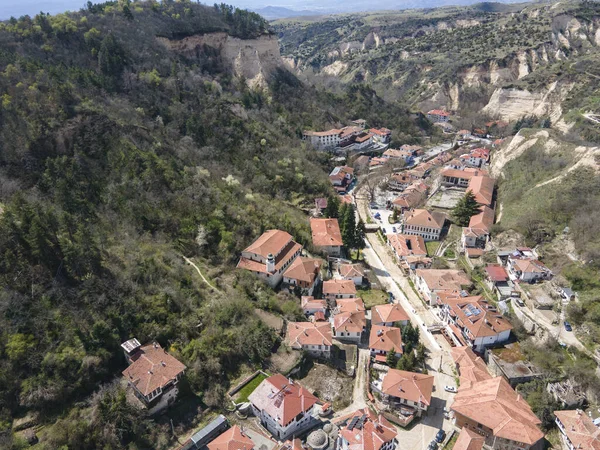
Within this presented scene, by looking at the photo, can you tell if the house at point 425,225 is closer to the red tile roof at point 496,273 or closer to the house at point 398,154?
the red tile roof at point 496,273

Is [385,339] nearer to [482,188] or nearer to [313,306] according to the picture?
[313,306]

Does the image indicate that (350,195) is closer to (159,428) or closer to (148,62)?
(148,62)

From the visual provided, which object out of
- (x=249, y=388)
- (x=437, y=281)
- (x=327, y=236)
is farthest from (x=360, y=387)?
(x=327, y=236)

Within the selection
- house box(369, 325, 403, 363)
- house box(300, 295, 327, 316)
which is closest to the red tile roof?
house box(369, 325, 403, 363)

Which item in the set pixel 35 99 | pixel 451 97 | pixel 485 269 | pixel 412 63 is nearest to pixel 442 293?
pixel 485 269

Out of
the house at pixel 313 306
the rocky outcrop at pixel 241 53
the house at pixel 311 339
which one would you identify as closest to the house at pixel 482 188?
the house at pixel 313 306
